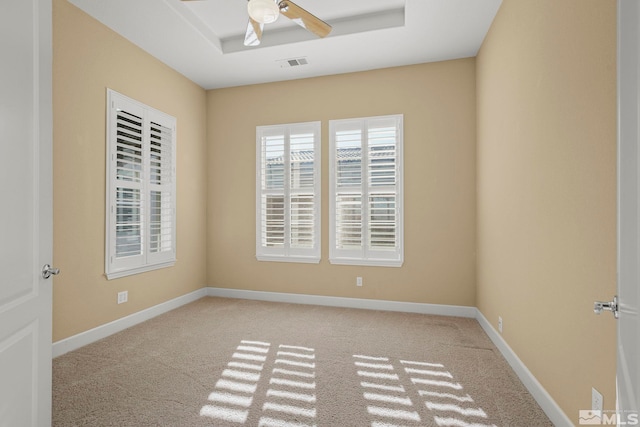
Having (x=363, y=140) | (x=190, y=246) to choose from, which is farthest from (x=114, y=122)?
(x=363, y=140)

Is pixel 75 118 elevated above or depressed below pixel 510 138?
above

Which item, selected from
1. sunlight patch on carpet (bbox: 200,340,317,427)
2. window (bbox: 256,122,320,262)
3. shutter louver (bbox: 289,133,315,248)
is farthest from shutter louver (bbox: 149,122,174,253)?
sunlight patch on carpet (bbox: 200,340,317,427)

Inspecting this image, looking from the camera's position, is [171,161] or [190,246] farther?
[190,246]

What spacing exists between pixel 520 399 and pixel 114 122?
163 inches

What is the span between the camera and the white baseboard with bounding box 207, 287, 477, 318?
4.03m

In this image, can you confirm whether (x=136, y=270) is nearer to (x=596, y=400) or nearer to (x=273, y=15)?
(x=273, y=15)

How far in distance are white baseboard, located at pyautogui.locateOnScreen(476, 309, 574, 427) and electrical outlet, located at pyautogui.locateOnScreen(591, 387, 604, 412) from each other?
29cm

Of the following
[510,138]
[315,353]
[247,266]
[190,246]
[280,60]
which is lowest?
[315,353]

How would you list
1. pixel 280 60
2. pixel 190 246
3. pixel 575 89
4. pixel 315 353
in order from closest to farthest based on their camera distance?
1. pixel 575 89
2. pixel 315 353
3. pixel 280 60
4. pixel 190 246

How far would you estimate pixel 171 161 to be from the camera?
13.9ft

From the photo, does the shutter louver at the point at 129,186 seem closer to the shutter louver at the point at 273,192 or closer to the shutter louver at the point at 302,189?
the shutter louver at the point at 273,192

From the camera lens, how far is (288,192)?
15.1 feet

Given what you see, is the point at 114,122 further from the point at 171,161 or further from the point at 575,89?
the point at 575,89
